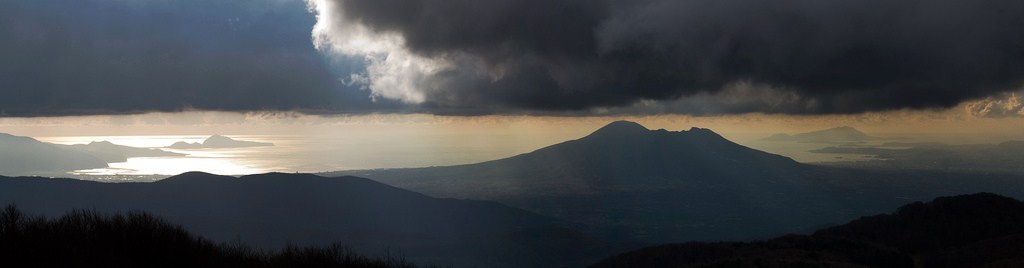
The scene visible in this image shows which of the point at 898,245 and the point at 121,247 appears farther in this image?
the point at 898,245

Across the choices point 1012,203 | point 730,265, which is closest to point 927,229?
point 1012,203

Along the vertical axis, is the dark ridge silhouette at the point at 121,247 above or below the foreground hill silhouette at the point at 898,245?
above

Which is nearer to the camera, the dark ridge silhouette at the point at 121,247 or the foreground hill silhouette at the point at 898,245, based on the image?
the dark ridge silhouette at the point at 121,247

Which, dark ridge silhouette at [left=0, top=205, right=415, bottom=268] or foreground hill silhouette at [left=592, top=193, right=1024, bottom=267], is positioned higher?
dark ridge silhouette at [left=0, top=205, right=415, bottom=268]

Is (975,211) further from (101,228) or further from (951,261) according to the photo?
(101,228)

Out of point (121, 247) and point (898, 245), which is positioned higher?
point (121, 247)
